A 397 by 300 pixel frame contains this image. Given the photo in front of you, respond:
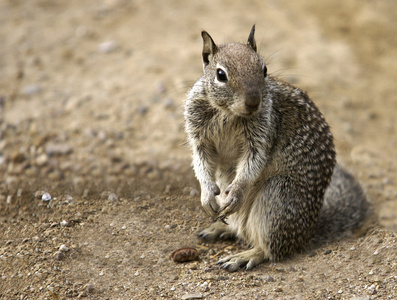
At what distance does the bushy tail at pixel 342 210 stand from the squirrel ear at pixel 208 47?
219 cm

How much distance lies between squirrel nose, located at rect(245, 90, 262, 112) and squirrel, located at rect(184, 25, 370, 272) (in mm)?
292

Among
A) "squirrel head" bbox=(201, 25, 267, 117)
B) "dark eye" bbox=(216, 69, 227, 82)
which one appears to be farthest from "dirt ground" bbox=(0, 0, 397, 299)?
"dark eye" bbox=(216, 69, 227, 82)

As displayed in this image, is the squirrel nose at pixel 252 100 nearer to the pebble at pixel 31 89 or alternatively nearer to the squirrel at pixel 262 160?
the squirrel at pixel 262 160

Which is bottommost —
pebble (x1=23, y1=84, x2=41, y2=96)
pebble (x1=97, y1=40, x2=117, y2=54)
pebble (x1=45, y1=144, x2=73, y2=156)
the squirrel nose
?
pebble (x1=45, y1=144, x2=73, y2=156)

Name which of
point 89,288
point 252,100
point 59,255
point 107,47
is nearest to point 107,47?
point 107,47

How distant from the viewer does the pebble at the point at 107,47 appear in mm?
8844

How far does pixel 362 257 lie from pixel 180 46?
5.12 m

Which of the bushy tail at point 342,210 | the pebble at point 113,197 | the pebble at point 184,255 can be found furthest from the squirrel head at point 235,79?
the bushy tail at point 342,210

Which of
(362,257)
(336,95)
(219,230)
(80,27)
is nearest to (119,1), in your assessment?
(80,27)

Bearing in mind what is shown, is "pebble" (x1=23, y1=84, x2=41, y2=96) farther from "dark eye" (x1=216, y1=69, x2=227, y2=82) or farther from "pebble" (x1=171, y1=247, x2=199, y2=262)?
"dark eye" (x1=216, y1=69, x2=227, y2=82)

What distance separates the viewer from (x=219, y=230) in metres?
5.60

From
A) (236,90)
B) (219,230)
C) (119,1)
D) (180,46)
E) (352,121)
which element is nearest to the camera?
(236,90)

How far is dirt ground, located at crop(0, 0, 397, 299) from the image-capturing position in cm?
473

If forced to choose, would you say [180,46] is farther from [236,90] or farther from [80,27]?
[236,90]
